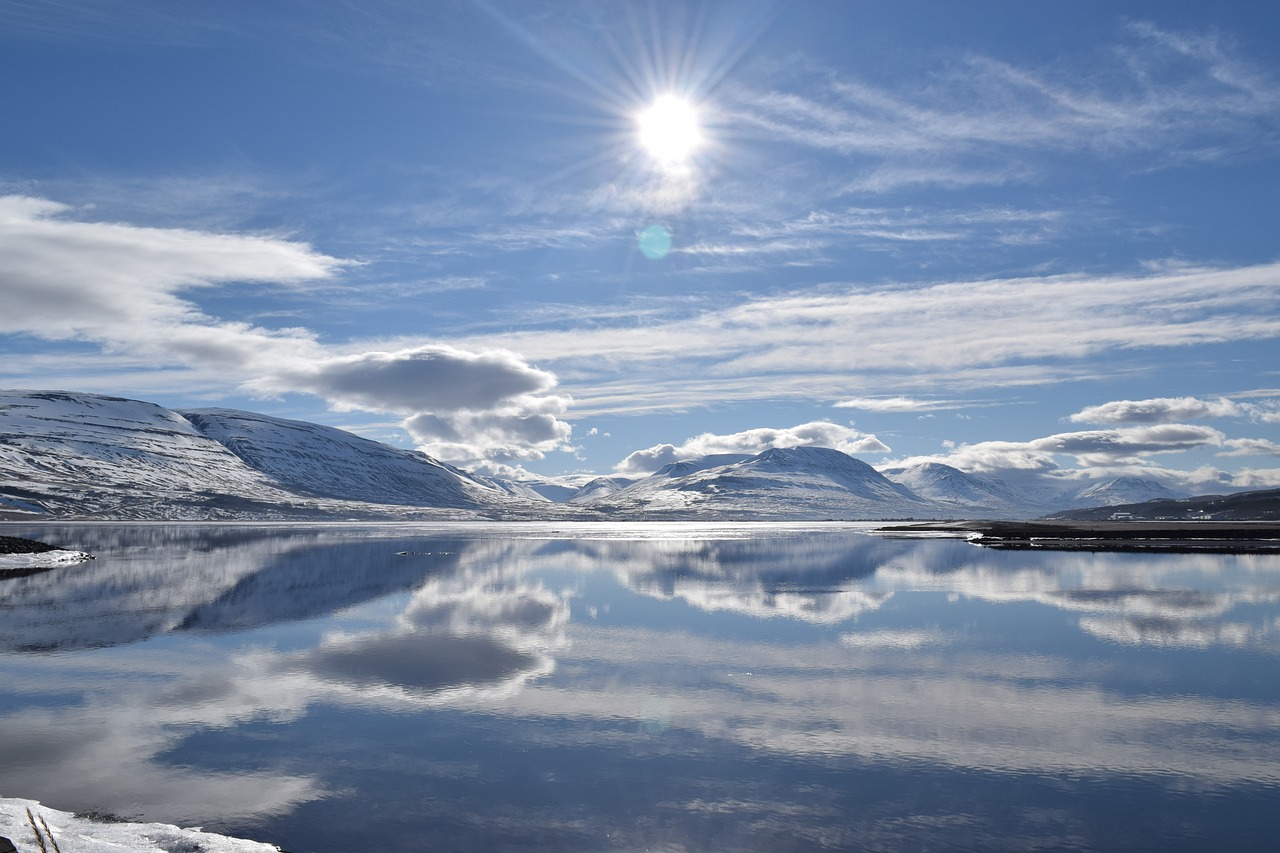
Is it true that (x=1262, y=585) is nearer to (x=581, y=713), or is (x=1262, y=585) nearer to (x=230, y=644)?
(x=581, y=713)

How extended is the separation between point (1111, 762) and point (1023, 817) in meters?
4.80

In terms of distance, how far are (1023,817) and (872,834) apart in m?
3.30

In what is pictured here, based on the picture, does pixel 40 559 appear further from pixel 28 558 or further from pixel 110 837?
pixel 110 837

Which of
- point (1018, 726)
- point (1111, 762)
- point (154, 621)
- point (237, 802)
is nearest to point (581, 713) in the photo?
point (237, 802)

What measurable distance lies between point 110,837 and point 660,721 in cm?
1322

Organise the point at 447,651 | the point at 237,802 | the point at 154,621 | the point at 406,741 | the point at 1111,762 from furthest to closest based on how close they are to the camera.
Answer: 1. the point at 154,621
2. the point at 447,651
3. the point at 406,741
4. the point at 1111,762
5. the point at 237,802

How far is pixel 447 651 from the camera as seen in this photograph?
3381cm

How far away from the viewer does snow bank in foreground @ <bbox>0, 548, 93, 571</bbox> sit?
240ft

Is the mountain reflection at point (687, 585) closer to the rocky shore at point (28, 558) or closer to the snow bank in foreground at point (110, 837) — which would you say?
the rocky shore at point (28, 558)

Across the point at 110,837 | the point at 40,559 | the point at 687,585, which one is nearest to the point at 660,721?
the point at 110,837

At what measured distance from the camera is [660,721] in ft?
75.9

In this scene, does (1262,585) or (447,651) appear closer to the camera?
(447,651)

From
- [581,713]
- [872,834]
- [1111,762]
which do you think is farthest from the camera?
[581,713]

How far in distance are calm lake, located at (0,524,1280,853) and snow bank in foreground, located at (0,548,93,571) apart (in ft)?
101
